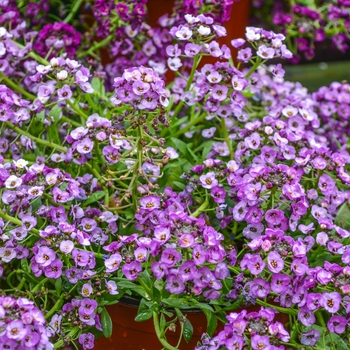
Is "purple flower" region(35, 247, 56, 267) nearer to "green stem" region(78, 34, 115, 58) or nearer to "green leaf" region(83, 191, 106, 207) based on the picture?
"green leaf" region(83, 191, 106, 207)

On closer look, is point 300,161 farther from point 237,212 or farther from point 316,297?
point 316,297

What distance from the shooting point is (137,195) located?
4.20 ft

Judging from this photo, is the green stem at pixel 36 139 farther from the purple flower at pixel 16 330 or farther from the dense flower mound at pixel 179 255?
the purple flower at pixel 16 330

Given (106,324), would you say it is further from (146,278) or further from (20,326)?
(20,326)

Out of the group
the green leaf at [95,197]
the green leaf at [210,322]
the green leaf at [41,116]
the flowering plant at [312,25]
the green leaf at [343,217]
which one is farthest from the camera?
the flowering plant at [312,25]

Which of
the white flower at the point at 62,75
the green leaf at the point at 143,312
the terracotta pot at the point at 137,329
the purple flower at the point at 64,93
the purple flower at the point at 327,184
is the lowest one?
the terracotta pot at the point at 137,329

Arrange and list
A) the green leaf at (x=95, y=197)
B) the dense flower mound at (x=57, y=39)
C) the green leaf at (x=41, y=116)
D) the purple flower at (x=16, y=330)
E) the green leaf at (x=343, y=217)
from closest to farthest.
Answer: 1. the purple flower at (x=16, y=330)
2. the green leaf at (x=95, y=197)
3. the green leaf at (x=343, y=217)
4. the green leaf at (x=41, y=116)
5. the dense flower mound at (x=57, y=39)

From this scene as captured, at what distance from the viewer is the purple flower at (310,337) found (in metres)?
1.13

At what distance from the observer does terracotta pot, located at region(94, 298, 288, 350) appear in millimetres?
1234

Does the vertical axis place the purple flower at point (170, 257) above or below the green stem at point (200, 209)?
above

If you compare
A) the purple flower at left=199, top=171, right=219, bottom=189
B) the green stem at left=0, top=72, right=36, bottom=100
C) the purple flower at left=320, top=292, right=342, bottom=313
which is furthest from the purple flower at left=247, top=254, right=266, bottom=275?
the green stem at left=0, top=72, right=36, bottom=100

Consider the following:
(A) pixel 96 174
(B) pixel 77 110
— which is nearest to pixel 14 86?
(B) pixel 77 110

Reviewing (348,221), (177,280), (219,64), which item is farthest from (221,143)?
(177,280)

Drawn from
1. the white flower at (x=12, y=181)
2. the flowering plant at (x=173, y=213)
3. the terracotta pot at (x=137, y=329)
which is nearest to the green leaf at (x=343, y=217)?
the flowering plant at (x=173, y=213)
